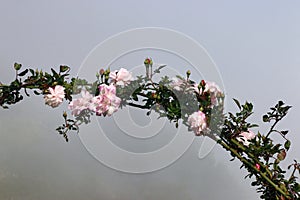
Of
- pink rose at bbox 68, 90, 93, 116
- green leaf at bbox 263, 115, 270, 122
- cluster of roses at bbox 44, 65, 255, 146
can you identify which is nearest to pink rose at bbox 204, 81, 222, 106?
cluster of roses at bbox 44, 65, 255, 146

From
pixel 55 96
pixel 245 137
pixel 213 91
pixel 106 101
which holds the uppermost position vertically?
pixel 55 96

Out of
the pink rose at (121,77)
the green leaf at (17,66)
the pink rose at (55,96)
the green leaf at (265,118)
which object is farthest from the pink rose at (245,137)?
the green leaf at (17,66)

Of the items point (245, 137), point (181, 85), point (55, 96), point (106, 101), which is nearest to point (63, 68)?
point (55, 96)

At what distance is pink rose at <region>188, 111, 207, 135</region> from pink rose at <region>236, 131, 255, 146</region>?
0.20 meters

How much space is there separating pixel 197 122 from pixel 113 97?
1.45 ft

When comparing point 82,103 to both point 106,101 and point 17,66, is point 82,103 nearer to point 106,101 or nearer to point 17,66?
point 106,101

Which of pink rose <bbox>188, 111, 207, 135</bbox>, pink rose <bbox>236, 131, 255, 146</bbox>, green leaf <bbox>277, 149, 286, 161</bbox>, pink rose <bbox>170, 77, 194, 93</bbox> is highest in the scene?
pink rose <bbox>170, 77, 194, 93</bbox>

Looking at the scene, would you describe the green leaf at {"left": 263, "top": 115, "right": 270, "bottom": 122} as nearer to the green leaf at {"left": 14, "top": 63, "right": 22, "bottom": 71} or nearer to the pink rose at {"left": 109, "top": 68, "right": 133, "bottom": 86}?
the pink rose at {"left": 109, "top": 68, "right": 133, "bottom": 86}

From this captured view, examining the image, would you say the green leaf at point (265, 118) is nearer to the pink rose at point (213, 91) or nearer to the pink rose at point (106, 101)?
the pink rose at point (213, 91)

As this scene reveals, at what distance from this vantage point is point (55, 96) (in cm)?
165

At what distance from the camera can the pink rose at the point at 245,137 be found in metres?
1.59

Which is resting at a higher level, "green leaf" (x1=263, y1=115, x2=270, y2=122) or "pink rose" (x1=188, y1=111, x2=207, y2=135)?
"pink rose" (x1=188, y1=111, x2=207, y2=135)

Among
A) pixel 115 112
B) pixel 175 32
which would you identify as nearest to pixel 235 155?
pixel 115 112

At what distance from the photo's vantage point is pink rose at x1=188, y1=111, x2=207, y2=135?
4.99 feet
